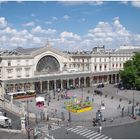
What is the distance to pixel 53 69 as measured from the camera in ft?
313

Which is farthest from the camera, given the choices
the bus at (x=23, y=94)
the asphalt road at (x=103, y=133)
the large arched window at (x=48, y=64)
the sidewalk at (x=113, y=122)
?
the large arched window at (x=48, y=64)

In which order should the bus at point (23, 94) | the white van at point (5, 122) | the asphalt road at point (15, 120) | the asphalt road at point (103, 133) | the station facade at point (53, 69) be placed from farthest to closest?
the station facade at point (53, 69) → the bus at point (23, 94) → the white van at point (5, 122) → the asphalt road at point (15, 120) → the asphalt road at point (103, 133)

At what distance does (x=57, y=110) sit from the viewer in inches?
2469

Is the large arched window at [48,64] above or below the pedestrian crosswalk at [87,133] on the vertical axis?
above

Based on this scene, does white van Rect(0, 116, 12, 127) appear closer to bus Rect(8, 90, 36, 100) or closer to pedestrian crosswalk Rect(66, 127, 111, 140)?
pedestrian crosswalk Rect(66, 127, 111, 140)

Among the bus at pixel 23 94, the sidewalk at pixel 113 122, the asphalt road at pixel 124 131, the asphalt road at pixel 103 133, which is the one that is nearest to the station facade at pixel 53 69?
the bus at pixel 23 94

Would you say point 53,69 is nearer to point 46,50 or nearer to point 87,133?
point 46,50

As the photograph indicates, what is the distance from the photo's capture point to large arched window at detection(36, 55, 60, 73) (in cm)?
9156

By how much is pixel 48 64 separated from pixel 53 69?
2839 mm

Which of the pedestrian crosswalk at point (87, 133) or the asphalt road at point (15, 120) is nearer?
the pedestrian crosswalk at point (87, 133)

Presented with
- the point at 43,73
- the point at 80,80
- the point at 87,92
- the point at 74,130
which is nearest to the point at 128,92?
the point at 87,92

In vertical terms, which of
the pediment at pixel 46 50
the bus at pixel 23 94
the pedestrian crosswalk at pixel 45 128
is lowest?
the pedestrian crosswalk at pixel 45 128

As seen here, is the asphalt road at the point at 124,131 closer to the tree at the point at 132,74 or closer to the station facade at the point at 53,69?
the tree at the point at 132,74

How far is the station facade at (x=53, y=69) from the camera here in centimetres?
8350
